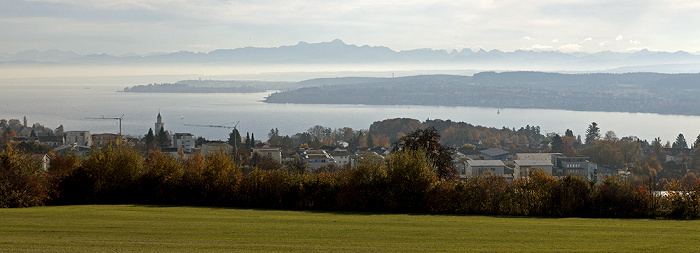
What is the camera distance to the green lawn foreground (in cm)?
893

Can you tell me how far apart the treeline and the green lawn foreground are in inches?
38.5

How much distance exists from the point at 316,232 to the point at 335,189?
475 cm

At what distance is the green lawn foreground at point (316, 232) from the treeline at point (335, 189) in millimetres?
979

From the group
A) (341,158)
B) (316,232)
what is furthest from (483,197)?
(341,158)

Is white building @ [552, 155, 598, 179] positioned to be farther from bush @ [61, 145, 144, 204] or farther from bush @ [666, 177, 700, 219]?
bush @ [61, 145, 144, 204]

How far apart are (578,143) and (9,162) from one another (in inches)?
2423

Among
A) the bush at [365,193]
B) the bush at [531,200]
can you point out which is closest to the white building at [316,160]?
the bush at [365,193]

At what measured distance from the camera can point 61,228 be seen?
10406 millimetres

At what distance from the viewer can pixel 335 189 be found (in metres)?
15.2

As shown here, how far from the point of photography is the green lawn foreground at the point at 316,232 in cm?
893

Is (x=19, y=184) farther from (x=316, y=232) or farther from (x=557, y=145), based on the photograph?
(x=557, y=145)

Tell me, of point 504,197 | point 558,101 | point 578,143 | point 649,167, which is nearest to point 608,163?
point 649,167

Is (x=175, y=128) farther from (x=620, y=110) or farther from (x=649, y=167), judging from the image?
(x=620, y=110)

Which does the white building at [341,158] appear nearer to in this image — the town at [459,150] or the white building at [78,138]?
the town at [459,150]
